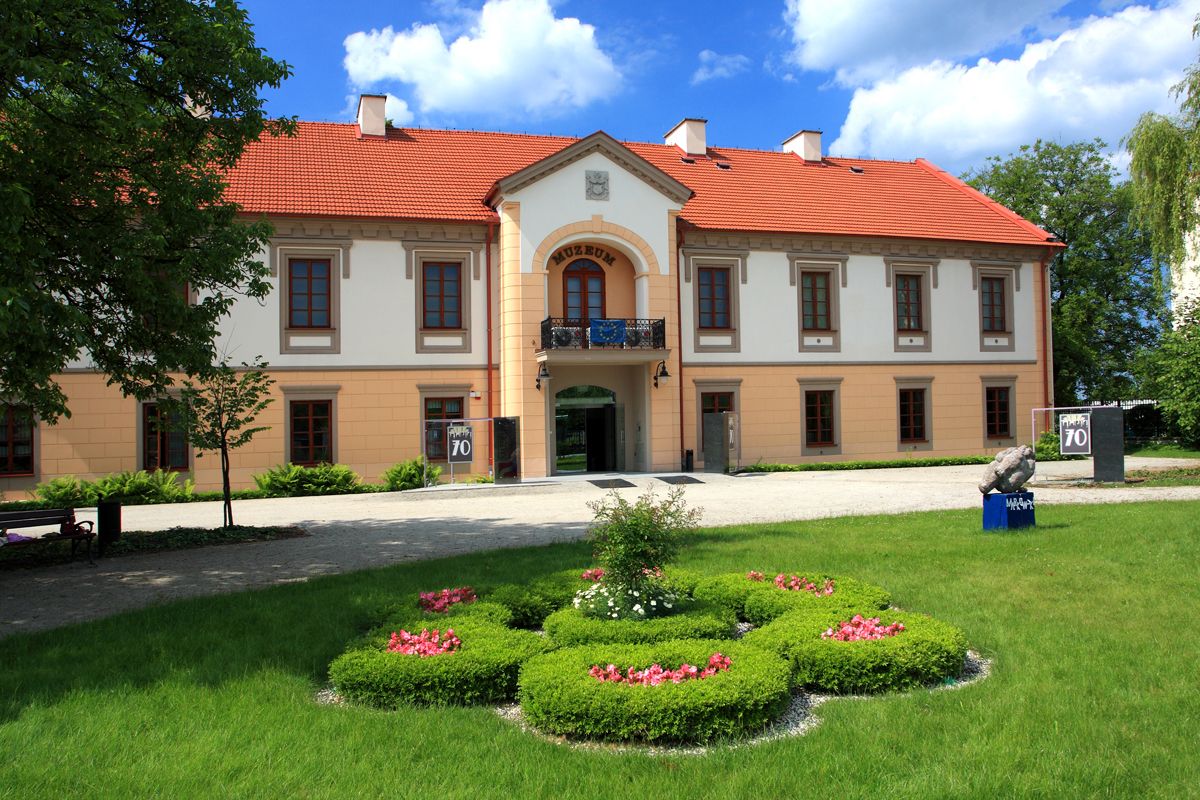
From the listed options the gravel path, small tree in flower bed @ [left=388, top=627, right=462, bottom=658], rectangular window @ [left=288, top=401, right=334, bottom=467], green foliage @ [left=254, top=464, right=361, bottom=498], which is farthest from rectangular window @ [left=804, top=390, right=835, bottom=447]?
small tree in flower bed @ [left=388, top=627, right=462, bottom=658]

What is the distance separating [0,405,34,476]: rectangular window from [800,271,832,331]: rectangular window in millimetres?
22781

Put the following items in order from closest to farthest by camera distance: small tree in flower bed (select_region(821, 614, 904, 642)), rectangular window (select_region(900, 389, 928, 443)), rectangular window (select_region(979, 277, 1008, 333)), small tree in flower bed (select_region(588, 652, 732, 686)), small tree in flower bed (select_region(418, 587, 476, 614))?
1. small tree in flower bed (select_region(588, 652, 732, 686))
2. small tree in flower bed (select_region(821, 614, 904, 642))
3. small tree in flower bed (select_region(418, 587, 476, 614))
4. rectangular window (select_region(900, 389, 928, 443))
5. rectangular window (select_region(979, 277, 1008, 333))

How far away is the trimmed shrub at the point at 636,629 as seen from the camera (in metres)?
6.48

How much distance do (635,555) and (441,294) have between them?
19332 millimetres

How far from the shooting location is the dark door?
27.6 metres

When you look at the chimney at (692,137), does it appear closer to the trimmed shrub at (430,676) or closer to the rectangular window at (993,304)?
the rectangular window at (993,304)

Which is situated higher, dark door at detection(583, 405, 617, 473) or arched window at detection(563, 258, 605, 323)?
arched window at detection(563, 258, 605, 323)

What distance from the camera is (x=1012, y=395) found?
30250 mm

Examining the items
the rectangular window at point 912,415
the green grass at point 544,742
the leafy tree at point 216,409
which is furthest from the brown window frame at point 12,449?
the rectangular window at point 912,415

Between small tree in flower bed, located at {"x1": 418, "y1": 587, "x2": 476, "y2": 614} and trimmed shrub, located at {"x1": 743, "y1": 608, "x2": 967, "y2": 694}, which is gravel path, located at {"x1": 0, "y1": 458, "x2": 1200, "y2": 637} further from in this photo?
trimmed shrub, located at {"x1": 743, "y1": 608, "x2": 967, "y2": 694}

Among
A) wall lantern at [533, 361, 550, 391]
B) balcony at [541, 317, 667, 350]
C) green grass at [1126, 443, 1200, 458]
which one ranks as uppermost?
balcony at [541, 317, 667, 350]

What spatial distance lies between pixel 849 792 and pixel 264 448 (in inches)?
870

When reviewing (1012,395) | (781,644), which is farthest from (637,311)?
(781,644)

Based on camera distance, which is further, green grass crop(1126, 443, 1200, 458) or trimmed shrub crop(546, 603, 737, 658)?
green grass crop(1126, 443, 1200, 458)
